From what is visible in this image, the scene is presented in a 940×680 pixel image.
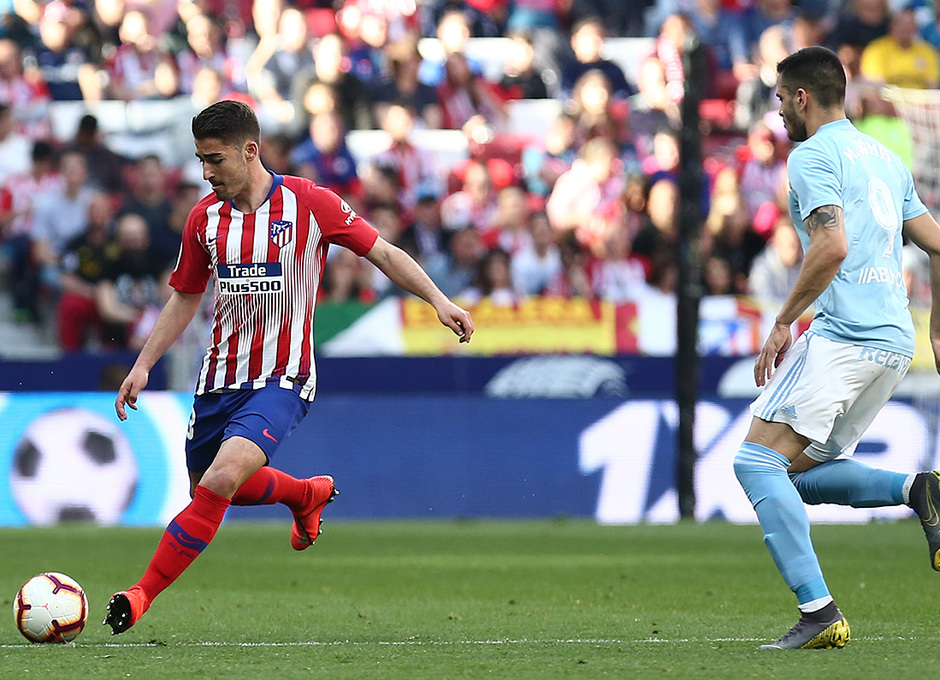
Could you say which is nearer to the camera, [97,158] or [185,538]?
[185,538]

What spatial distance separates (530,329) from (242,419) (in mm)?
Result: 7273

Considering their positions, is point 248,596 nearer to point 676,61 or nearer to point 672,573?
point 672,573

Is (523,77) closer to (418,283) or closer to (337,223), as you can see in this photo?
(337,223)

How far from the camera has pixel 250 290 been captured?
601 centimetres

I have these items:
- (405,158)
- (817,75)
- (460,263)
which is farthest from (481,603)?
(405,158)

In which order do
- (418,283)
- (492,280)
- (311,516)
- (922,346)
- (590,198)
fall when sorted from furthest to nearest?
(590,198) → (492,280) → (922,346) → (311,516) → (418,283)

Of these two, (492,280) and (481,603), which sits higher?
(492,280)

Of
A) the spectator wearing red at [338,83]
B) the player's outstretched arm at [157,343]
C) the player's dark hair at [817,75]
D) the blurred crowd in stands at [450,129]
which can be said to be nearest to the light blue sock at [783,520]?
the player's dark hair at [817,75]

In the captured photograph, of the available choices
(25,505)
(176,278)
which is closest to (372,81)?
(25,505)

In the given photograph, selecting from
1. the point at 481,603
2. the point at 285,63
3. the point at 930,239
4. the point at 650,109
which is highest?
the point at 285,63

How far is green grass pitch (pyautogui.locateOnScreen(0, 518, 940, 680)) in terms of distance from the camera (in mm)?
5055

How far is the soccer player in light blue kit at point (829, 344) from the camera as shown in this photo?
5.31 metres

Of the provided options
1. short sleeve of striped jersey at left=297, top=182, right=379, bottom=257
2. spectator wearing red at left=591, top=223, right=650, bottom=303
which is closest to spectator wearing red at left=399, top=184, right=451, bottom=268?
spectator wearing red at left=591, top=223, right=650, bottom=303

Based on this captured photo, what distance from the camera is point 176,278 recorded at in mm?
6289
